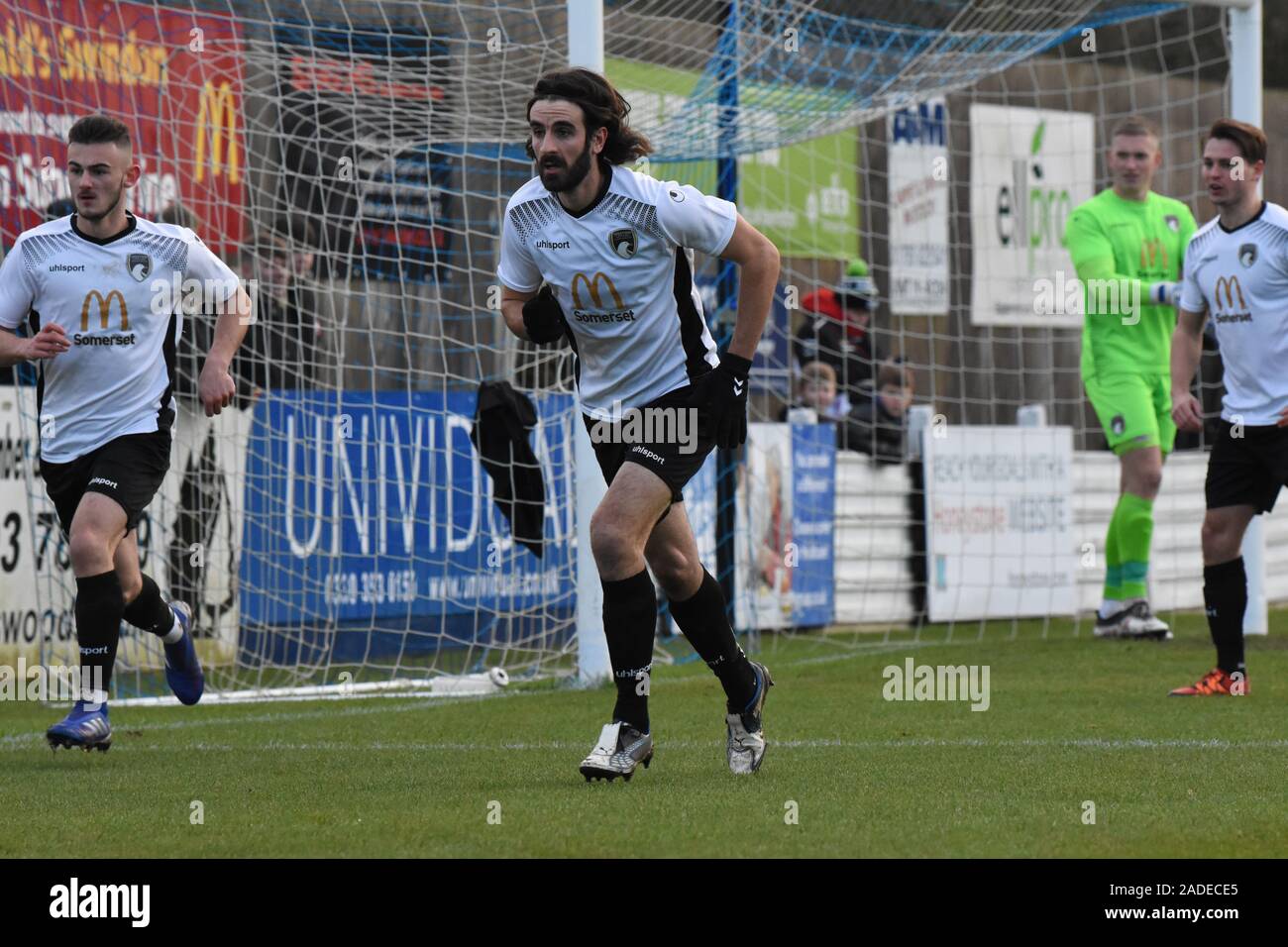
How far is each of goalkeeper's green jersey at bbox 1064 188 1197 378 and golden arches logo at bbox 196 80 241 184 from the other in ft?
15.6

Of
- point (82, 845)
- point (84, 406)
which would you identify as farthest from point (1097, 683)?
point (82, 845)

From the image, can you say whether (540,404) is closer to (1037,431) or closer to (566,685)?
(566,685)

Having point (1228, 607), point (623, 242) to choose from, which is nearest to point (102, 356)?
point (623, 242)

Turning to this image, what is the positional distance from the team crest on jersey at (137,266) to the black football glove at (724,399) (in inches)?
92.1

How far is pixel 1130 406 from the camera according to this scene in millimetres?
11617

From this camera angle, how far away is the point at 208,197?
35.2 feet

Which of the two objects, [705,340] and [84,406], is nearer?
[705,340]

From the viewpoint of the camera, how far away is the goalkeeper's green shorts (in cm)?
1161

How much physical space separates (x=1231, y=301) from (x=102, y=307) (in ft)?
15.4

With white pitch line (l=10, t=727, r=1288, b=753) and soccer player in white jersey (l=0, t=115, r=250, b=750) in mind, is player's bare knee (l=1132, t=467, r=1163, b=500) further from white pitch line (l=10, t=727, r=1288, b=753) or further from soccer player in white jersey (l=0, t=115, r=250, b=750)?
soccer player in white jersey (l=0, t=115, r=250, b=750)

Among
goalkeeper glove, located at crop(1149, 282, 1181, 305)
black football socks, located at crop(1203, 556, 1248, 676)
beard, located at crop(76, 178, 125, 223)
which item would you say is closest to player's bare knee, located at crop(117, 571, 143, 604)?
beard, located at crop(76, 178, 125, 223)

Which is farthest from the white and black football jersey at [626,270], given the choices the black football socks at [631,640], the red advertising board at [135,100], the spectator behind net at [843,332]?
the spectator behind net at [843,332]

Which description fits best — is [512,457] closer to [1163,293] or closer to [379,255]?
[379,255]
